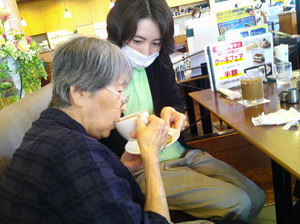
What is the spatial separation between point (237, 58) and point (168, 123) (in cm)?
66

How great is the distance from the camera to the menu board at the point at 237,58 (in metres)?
1.50

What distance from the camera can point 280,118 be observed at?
37.4 inches

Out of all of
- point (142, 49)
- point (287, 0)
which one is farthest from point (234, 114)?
point (287, 0)

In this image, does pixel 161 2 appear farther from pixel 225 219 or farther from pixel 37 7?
pixel 37 7

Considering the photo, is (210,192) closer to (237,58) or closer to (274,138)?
(274,138)

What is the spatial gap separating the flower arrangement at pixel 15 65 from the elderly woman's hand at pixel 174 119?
2.62 feet

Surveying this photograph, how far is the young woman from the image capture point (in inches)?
40.3

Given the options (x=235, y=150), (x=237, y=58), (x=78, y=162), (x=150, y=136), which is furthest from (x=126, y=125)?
(x=235, y=150)

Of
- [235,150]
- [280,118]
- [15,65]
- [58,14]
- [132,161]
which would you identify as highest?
[58,14]

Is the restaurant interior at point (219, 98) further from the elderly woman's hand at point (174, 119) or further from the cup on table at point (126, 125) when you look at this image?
the cup on table at point (126, 125)

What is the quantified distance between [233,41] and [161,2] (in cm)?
49

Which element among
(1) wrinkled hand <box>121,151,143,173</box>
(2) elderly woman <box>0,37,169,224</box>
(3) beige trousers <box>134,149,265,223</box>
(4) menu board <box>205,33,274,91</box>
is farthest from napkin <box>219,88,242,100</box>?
(2) elderly woman <box>0,37,169,224</box>

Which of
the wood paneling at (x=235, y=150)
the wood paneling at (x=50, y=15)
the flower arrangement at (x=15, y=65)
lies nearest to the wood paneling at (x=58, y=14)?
the wood paneling at (x=50, y=15)

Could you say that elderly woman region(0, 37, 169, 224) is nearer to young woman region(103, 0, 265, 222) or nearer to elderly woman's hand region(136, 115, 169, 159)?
elderly woman's hand region(136, 115, 169, 159)
